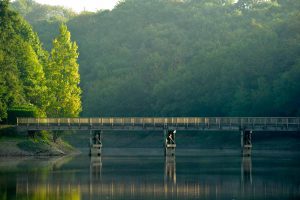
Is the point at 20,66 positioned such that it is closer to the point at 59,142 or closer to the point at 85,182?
the point at 59,142

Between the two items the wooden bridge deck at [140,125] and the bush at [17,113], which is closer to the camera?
the wooden bridge deck at [140,125]

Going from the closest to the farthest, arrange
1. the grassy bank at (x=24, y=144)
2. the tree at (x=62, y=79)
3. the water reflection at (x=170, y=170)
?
the water reflection at (x=170, y=170) → the grassy bank at (x=24, y=144) → the tree at (x=62, y=79)

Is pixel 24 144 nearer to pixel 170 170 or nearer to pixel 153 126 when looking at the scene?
pixel 153 126

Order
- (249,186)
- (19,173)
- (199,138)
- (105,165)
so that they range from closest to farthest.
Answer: (249,186) → (19,173) → (105,165) → (199,138)

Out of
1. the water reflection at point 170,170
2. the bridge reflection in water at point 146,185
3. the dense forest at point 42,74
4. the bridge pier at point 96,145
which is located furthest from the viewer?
the dense forest at point 42,74

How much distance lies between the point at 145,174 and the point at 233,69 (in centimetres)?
9413

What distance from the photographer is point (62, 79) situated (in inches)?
4980

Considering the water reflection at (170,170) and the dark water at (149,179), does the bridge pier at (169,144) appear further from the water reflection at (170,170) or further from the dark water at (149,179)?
the dark water at (149,179)

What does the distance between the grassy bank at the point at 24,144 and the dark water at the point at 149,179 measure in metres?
6.12

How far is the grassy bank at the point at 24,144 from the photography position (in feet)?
356

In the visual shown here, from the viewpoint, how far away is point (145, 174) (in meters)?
80.4

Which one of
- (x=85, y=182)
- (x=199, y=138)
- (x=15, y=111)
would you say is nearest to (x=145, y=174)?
(x=85, y=182)

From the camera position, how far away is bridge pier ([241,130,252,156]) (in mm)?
116606

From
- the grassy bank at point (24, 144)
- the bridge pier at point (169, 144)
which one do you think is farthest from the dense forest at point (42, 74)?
the bridge pier at point (169, 144)
